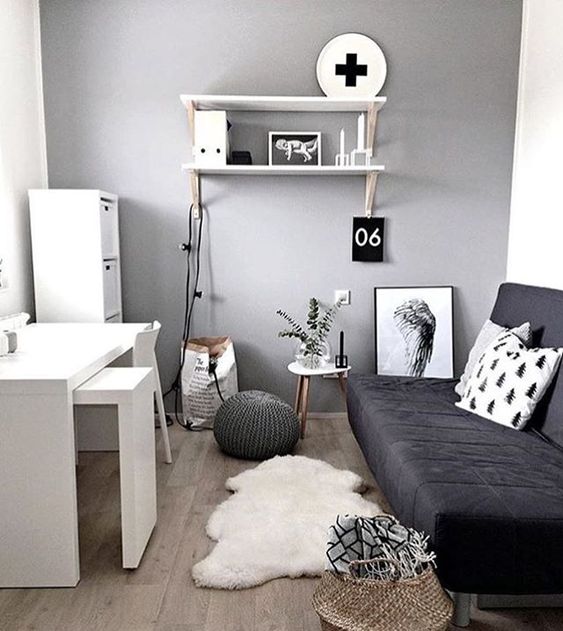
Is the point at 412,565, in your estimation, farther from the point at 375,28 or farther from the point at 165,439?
the point at 375,28

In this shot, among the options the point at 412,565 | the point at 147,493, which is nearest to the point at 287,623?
the point at 412,565

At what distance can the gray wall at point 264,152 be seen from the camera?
3346mm

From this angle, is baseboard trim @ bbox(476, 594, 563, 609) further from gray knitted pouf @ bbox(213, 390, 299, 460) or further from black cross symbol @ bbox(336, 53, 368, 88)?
black cross symbol @ bbox(336, 53, 368, 88)

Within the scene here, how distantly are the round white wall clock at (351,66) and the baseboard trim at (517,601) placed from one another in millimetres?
2656

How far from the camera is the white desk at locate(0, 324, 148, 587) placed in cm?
184

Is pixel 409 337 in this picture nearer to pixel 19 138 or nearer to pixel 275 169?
pixel 275 169

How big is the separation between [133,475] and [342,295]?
6.42 feet

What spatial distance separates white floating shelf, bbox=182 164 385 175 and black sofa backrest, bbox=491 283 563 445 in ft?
3.28

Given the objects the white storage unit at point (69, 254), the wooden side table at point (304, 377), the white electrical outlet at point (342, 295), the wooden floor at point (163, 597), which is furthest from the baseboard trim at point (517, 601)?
the white storage unit at point (69, 254)

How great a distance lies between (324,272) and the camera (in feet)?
11.7

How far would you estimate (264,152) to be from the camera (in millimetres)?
3428

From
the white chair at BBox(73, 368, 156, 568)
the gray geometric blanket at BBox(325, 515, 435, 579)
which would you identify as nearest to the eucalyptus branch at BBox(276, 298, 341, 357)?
the white chair at BBox(73, 368, 156, 568)

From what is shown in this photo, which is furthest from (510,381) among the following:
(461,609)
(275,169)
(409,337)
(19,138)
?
(19,138)

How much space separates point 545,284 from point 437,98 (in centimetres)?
126
